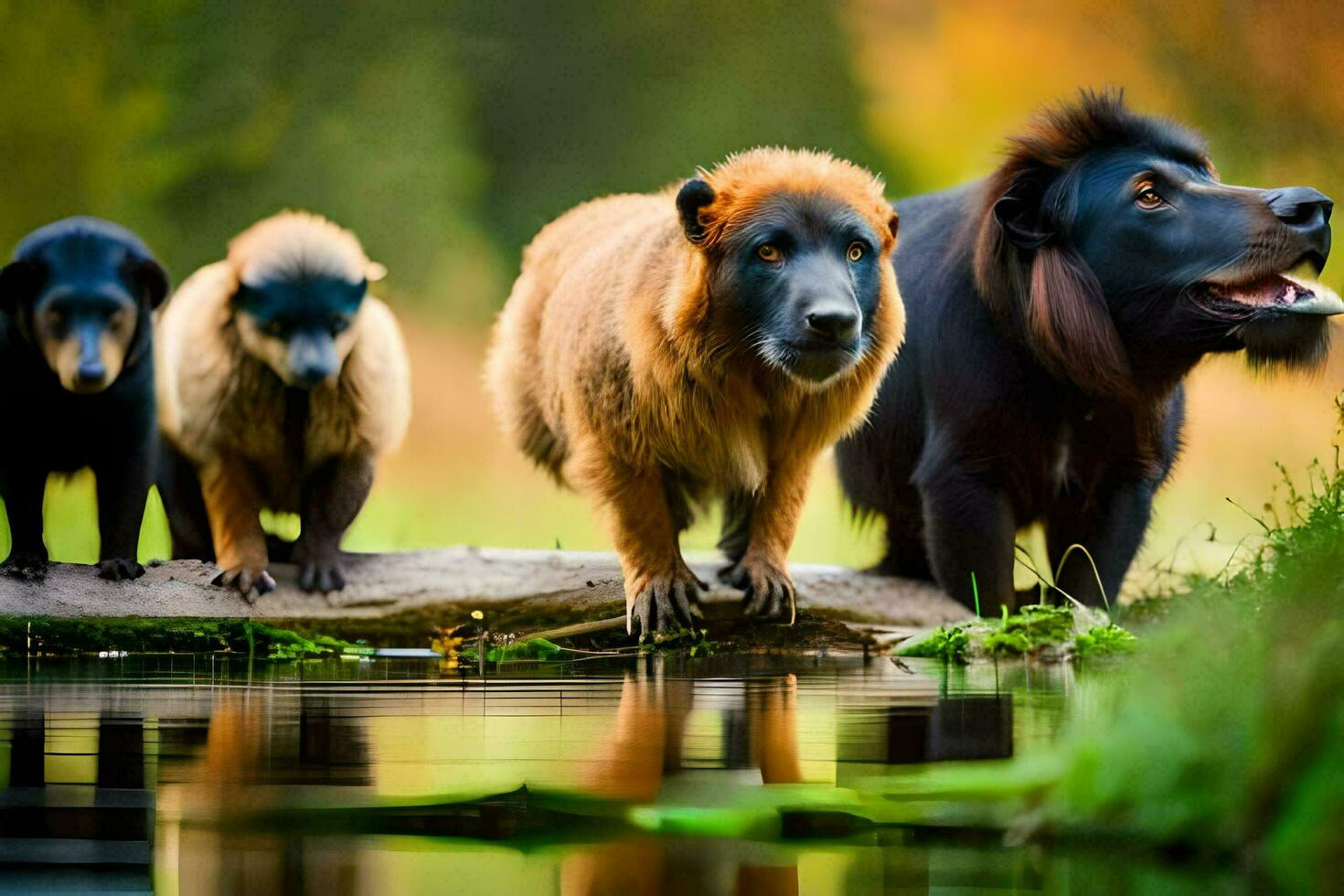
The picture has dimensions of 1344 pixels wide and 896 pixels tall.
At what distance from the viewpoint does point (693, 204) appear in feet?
11.9

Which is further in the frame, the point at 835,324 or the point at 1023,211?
the point at 1023,211

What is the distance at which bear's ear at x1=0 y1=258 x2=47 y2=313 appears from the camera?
4.26 m

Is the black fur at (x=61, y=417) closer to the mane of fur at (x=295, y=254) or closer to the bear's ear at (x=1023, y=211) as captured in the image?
the mane of fur at (x=295, y=254)

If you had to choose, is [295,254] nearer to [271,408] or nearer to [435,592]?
[271,408]

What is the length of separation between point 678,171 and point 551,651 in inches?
139

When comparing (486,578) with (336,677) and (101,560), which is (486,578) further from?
(101,560)

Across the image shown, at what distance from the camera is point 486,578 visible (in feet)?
14.1

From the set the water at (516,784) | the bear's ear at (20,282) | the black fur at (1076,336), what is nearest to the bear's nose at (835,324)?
the black fur at (1076,336)

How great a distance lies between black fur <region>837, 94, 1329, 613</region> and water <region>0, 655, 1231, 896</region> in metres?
0.64

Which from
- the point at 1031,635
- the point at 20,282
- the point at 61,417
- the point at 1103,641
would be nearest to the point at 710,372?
the point at 1031,635

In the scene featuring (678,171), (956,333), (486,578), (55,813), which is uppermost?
(678,171)

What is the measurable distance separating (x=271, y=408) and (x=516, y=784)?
8.68 feet

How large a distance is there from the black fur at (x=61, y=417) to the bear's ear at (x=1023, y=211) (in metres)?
2.30

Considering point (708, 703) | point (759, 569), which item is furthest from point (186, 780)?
point (759, 569)
